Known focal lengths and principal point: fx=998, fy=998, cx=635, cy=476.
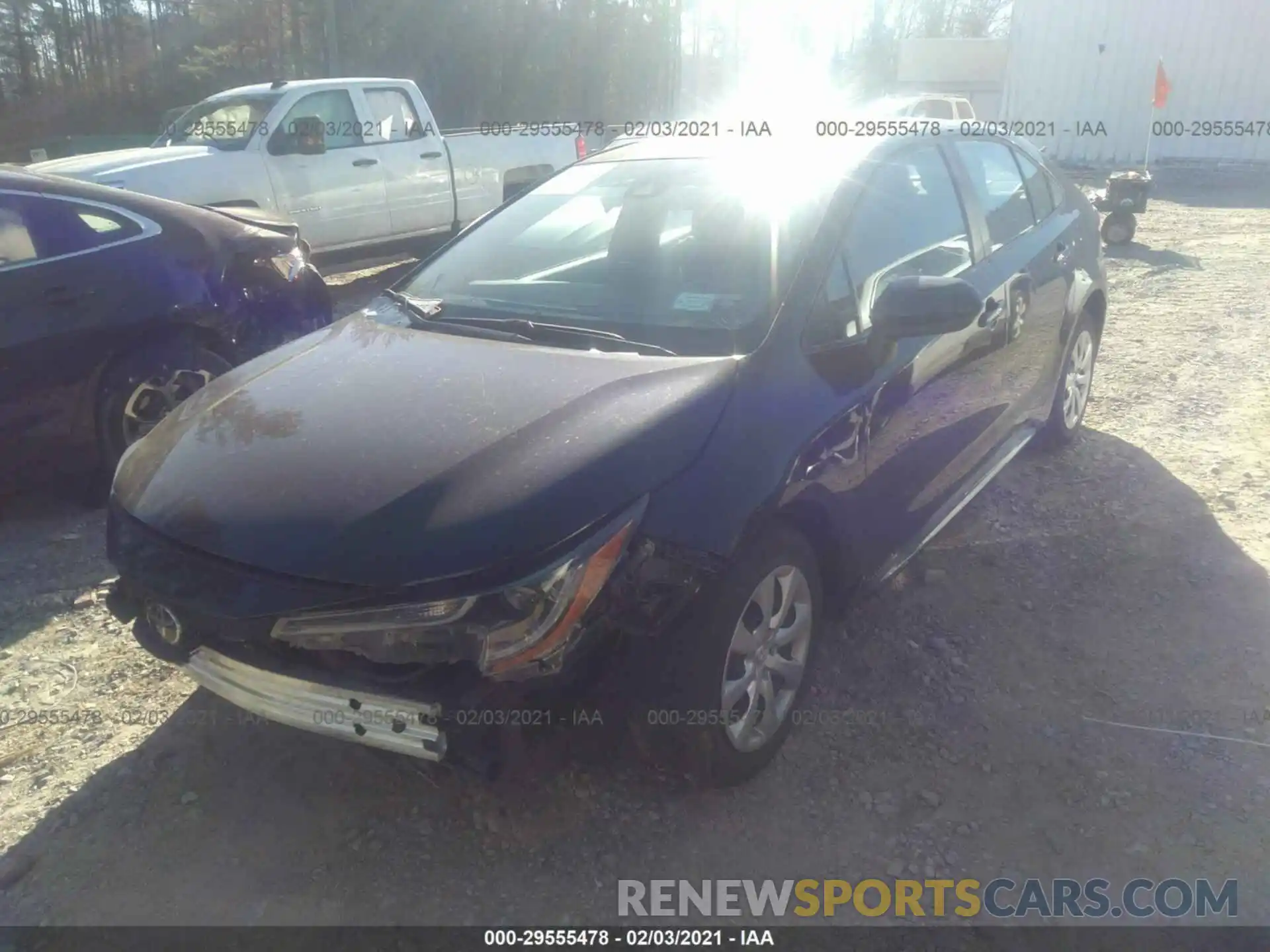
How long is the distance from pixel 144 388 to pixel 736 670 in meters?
3.37

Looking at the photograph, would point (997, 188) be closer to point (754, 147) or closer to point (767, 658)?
point (754, 147)

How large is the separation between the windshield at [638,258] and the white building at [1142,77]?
23.4m

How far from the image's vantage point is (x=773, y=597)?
2729mm

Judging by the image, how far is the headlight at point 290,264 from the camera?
532 cm

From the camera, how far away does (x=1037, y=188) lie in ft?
15.6

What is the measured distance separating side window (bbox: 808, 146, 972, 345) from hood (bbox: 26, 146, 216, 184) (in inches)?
232

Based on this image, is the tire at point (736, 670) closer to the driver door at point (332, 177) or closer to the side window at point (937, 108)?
the driver door at point (332, 177)

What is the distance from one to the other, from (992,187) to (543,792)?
310 cm

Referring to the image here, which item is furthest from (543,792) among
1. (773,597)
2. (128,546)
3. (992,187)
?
(992,187)

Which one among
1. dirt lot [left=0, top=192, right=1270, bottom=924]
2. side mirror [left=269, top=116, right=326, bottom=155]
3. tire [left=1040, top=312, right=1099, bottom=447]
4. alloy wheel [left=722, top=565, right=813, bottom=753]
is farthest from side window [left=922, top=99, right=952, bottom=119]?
alloy wheel [left=722, top=565, right=813, bottom=753]

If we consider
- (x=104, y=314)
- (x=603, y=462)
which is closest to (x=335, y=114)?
(x=104, y=314)

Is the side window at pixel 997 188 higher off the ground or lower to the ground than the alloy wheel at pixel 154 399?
higher

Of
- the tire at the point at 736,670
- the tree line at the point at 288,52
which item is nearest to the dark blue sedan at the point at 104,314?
the tire at the point at 736,670

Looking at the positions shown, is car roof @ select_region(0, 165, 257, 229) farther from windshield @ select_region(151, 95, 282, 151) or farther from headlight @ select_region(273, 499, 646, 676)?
windshield @ select_region(151, 95, 282, 151)
